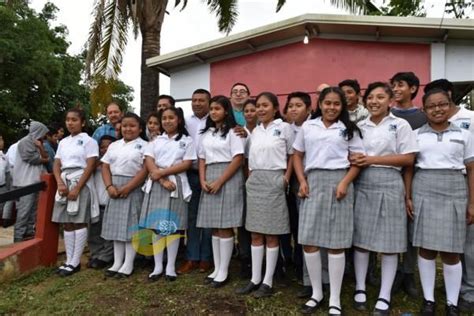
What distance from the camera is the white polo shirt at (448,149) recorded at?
3055 millimetres

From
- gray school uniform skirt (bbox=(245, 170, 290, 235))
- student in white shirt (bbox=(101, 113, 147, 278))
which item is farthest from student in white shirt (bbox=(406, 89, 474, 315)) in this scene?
student in white shirt (bbox=(101, 113, 147, 278))

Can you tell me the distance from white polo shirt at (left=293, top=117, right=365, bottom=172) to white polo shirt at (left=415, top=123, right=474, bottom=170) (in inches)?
17.9

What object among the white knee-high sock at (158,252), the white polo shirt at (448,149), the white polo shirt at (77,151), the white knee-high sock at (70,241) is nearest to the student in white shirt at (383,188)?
the white polo shirt at (448,149)

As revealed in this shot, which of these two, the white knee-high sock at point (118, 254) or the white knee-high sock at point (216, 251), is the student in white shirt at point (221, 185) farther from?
the white knee-high sock at point (118, 254)

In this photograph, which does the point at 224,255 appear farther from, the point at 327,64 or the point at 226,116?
the point at 327,64

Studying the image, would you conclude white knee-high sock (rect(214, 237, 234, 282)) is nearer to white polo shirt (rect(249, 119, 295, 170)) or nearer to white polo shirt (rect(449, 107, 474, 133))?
white polo shirt (rect(249, 119, 295, 170))

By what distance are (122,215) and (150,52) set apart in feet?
18.3

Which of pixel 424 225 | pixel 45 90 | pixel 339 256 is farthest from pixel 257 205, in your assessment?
pixel 45 90

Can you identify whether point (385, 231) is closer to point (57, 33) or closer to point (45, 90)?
point (45, 90)

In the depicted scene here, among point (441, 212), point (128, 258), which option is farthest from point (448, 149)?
point (128, 258)

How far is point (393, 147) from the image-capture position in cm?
315

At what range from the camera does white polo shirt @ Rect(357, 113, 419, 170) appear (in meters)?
3.12

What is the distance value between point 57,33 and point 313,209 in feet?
73.2

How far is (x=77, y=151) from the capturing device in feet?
14.2
